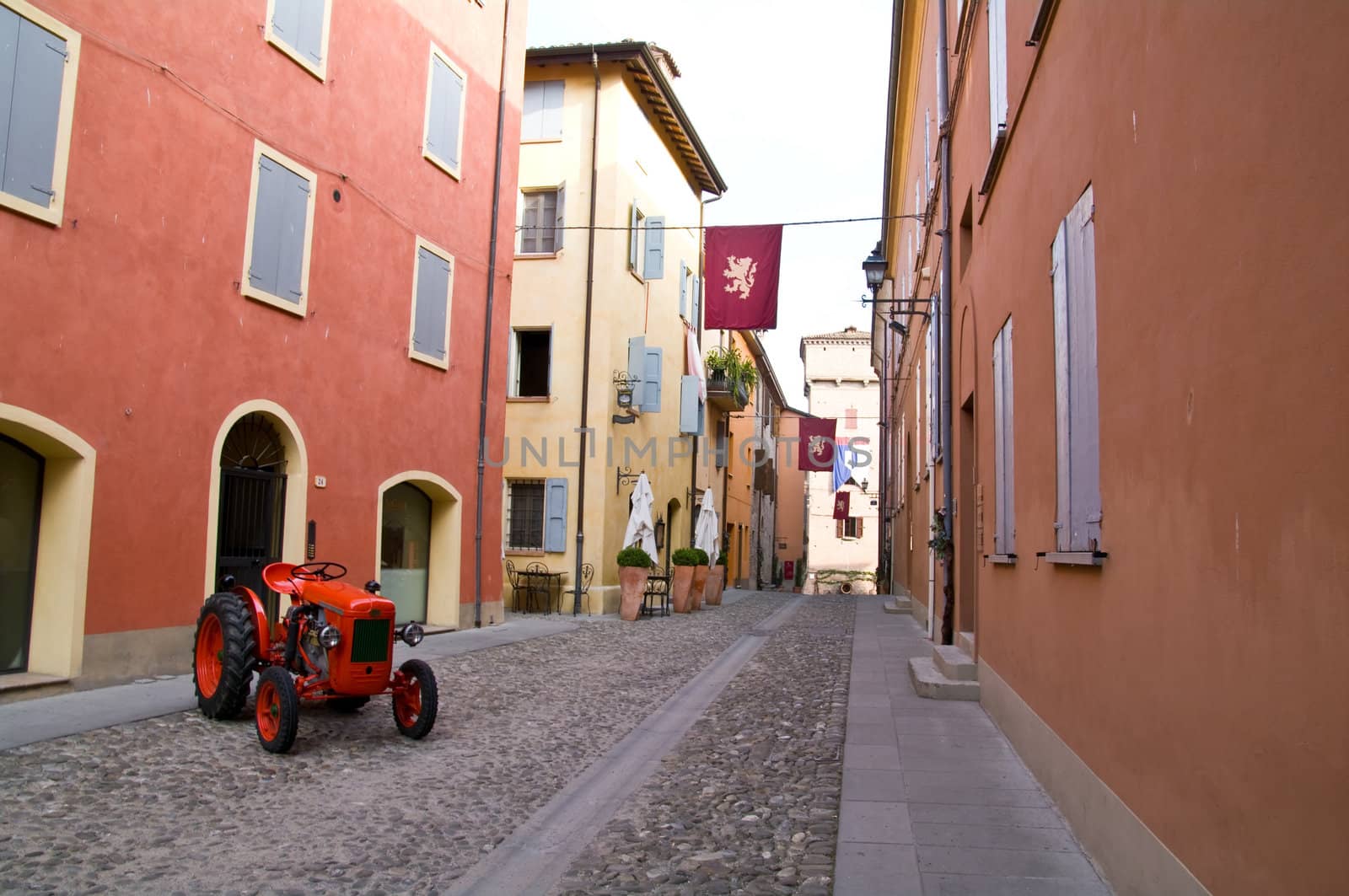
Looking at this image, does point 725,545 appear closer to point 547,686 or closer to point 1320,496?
point 547,686

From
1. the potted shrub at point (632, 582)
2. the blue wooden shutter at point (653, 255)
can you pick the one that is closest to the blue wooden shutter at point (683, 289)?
the blue wooden shutter at point (653, 255)

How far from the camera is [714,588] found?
23312 millimetres

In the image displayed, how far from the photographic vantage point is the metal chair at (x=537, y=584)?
19.3m

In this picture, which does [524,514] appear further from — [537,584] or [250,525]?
[250,525]

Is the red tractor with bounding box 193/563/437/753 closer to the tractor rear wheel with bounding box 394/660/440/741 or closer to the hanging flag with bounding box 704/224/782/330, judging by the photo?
the tractor rear wheel with bounding box 394/660/440/741

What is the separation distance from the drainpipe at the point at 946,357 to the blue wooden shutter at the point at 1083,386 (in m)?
6.35

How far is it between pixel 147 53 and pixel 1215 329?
9.11 m

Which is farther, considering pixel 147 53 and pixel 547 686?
pixel 547 686

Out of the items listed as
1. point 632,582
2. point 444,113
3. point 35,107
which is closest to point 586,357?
point 632,582

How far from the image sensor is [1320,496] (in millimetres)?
2098

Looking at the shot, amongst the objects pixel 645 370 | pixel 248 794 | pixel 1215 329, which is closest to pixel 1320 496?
pixel 1215 329

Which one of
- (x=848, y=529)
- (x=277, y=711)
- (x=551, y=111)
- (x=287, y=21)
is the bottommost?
(x=277, y=711)

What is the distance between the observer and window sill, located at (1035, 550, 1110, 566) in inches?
162

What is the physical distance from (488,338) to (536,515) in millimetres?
5361
